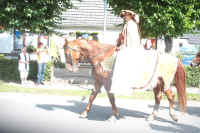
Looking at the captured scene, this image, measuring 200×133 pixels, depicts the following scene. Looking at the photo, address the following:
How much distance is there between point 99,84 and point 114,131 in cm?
139

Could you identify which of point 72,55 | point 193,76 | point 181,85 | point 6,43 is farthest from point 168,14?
point 6,43

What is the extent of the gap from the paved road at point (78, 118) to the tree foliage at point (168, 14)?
4.06 metres

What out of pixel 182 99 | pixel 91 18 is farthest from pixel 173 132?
pixel 91 18

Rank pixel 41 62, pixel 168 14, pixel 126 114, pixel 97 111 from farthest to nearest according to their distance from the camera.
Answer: pixel 41 62 < pixel 168 14 < pixel 97 111 < pixel 126 114

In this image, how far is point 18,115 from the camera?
7.55 meters

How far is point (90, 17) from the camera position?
2198 cm

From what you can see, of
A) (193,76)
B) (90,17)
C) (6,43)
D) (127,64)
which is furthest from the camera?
(6,43)

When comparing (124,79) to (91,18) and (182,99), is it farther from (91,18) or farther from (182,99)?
(91,18)

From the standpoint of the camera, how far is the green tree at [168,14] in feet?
40.9

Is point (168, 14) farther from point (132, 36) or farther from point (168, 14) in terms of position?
point (132, 36)

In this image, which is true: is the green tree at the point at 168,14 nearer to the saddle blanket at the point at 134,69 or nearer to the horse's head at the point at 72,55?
the saddle blanket at the point at 134,69

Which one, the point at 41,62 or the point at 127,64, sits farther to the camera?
the point at 41,62

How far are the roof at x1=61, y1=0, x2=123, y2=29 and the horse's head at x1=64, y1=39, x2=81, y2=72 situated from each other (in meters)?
14.7

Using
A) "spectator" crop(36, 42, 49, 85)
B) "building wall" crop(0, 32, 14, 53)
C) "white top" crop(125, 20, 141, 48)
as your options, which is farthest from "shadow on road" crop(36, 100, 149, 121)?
"building wall" crop(0, 32, 14, 53)
